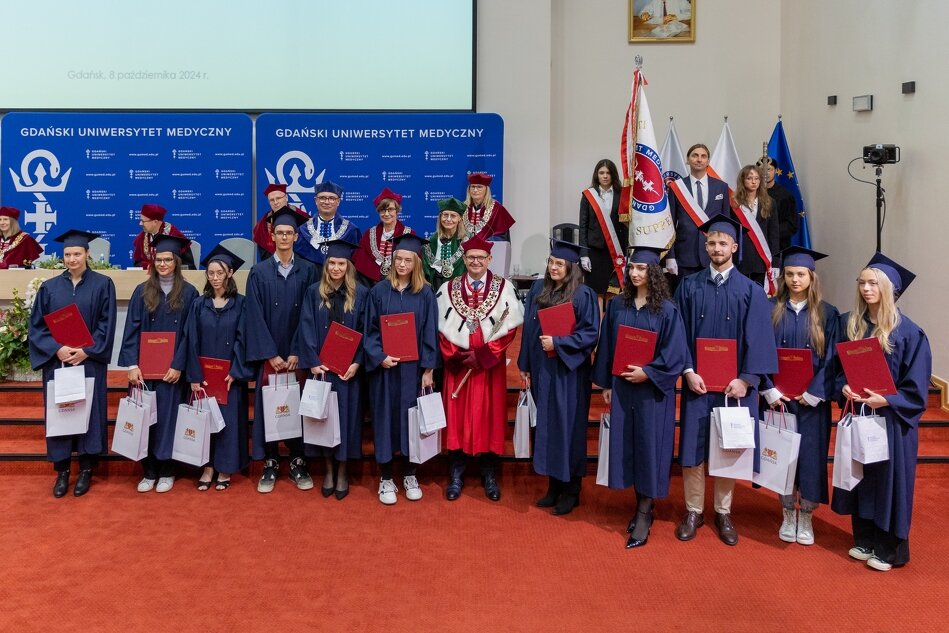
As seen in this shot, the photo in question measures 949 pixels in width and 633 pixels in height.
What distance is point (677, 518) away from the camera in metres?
4.88

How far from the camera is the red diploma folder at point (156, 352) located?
5230mm

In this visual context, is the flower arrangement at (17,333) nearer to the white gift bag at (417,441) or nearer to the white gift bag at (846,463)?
the white gift bag at (417,441)

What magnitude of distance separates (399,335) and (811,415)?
2486mm

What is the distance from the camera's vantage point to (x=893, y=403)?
4.07m

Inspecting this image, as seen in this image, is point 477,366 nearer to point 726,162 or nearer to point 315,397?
point 315,397

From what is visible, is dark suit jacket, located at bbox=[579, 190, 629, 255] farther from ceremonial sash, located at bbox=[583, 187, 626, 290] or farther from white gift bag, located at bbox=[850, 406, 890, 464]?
white gift bag, located at bbox=[850, 406, 890, 464]

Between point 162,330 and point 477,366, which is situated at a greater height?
point 162,330

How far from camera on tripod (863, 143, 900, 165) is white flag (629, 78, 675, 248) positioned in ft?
5.80

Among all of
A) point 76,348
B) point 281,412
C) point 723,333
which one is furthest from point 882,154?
point 76,348

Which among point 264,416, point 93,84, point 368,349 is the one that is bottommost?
point 264,416

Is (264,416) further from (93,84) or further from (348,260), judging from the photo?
(93,84)

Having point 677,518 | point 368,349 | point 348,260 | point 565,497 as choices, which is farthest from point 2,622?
point 677,518

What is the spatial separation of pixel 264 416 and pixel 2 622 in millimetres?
1953

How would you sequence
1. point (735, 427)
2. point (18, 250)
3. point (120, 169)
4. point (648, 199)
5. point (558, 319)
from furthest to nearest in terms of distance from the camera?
point (120, 169), point (18, 250), point (648, 199), point (558, 319), point (735, 427)
